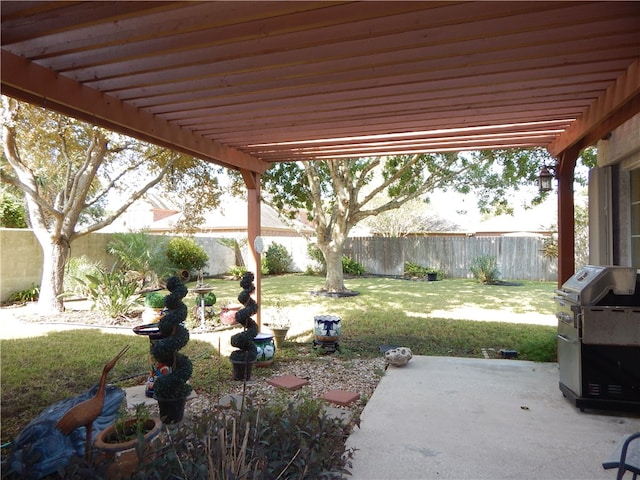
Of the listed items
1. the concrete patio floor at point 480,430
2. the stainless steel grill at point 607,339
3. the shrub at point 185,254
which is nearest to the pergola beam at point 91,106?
the concrete patio floor at point 480,430

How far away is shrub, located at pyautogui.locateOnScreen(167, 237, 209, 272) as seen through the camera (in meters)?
14.5

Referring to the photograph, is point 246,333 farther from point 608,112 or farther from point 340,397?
point 608,112

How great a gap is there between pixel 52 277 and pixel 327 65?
27.5 feet

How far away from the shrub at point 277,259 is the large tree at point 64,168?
6.79 meters

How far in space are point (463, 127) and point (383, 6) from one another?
266cm

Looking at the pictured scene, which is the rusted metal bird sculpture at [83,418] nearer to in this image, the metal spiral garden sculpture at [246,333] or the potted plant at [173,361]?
the potted plant at [173,361]

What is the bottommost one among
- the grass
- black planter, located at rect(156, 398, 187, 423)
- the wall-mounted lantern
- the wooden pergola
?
the grass

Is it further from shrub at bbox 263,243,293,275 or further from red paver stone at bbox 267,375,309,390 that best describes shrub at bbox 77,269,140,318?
shrub at bbox 263,243,293,275

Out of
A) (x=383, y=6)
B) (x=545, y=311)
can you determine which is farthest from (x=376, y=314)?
(x=383, y=6)

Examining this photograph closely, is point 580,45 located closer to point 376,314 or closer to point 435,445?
point 435,445

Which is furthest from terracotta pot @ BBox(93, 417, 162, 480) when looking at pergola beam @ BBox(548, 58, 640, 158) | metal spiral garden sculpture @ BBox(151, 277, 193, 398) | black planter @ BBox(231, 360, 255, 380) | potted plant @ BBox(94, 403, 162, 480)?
pergola beam @ BBox(548, 58, 640, 158)

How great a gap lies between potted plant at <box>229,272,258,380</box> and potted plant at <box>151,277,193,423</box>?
923 mm

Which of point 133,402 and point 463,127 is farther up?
point 463,127

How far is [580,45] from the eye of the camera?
2910 mm
